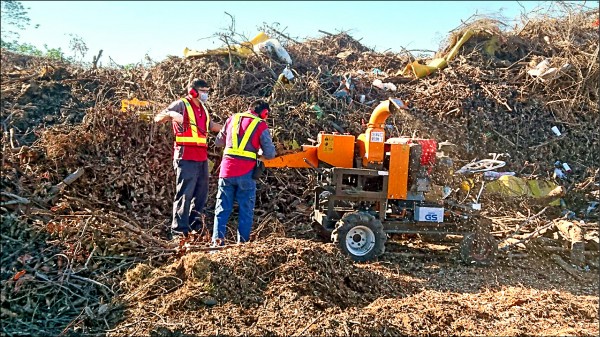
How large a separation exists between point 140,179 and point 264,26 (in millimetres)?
5042

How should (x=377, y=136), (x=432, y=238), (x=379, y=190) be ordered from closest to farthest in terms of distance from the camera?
1. (x=377, y=136)
2. (x=379, y=190)
3. (x=432, y=238)

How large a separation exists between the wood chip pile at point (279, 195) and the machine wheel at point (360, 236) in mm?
214

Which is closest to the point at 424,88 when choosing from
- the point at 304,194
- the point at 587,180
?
the point at 587,180

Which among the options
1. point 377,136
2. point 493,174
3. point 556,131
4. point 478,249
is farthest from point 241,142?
point 556,131

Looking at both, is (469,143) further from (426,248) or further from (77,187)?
(77,187)

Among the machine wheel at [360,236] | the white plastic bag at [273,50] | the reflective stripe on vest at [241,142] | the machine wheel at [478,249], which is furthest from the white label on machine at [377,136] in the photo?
the white plastic bag at [273,50]

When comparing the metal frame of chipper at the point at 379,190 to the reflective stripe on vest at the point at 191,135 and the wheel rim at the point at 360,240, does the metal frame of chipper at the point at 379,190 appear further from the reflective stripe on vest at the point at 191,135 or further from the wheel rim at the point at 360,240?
the reflective stripe on vest at the point at 191,135

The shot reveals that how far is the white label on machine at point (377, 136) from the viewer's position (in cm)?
623

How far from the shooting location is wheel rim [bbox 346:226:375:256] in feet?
20.5

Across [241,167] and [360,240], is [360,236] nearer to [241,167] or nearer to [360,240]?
[360,240]

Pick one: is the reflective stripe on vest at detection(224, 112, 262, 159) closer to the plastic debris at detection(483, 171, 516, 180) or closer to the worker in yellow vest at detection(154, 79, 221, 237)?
the worker in yellow vest at detection(154, 79, 221, 237)

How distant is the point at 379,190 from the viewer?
6.45m

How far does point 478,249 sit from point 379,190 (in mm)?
1467

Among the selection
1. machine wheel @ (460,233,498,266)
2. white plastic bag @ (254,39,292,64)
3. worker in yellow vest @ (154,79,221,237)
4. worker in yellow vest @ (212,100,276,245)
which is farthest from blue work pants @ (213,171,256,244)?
white plastic bag @ (254,39,292,64)
